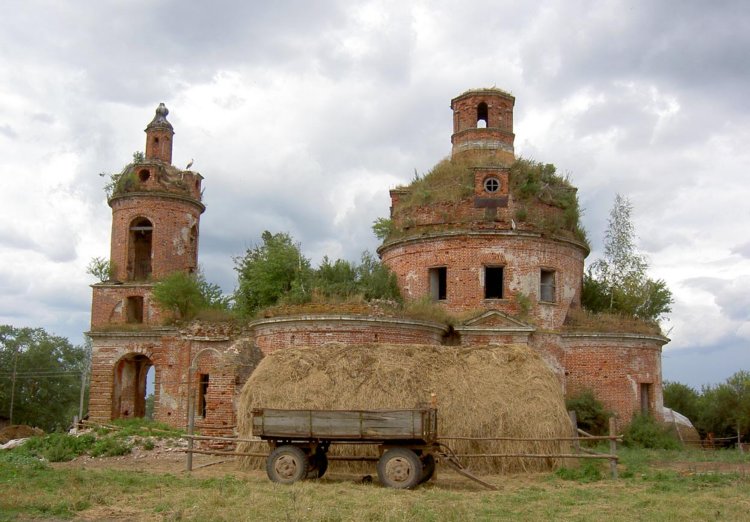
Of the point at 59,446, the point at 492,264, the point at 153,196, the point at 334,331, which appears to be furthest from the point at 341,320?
the point at 153,196

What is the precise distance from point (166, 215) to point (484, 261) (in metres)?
13.3

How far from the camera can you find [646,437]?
930 inches

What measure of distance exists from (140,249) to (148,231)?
1.06m

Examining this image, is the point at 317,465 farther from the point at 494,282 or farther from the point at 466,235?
the point at 494,282

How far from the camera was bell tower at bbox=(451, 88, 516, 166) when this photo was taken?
2931 cm

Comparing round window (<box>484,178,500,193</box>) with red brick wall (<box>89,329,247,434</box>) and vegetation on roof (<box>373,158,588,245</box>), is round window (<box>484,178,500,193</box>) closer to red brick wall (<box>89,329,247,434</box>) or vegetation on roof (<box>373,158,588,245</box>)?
vegetation on roof (<box>373,158,588,245</box>)

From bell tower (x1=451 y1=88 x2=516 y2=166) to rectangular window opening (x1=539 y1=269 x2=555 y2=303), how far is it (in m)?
4.94

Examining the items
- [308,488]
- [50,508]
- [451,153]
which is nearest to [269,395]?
[308,488]

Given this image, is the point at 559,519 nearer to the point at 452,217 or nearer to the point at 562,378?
the point at 562,378

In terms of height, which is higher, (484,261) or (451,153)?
(451,153)

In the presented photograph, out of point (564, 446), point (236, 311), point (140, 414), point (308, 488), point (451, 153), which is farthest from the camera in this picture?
point (140, 414)

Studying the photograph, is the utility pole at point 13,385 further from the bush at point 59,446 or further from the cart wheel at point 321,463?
the cart wheel at point 321,463

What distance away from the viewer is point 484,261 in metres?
25.5

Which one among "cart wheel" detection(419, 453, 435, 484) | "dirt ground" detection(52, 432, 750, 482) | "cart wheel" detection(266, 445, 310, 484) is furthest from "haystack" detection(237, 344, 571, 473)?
"cart wheel" detection(266, 445, 310, 484)
